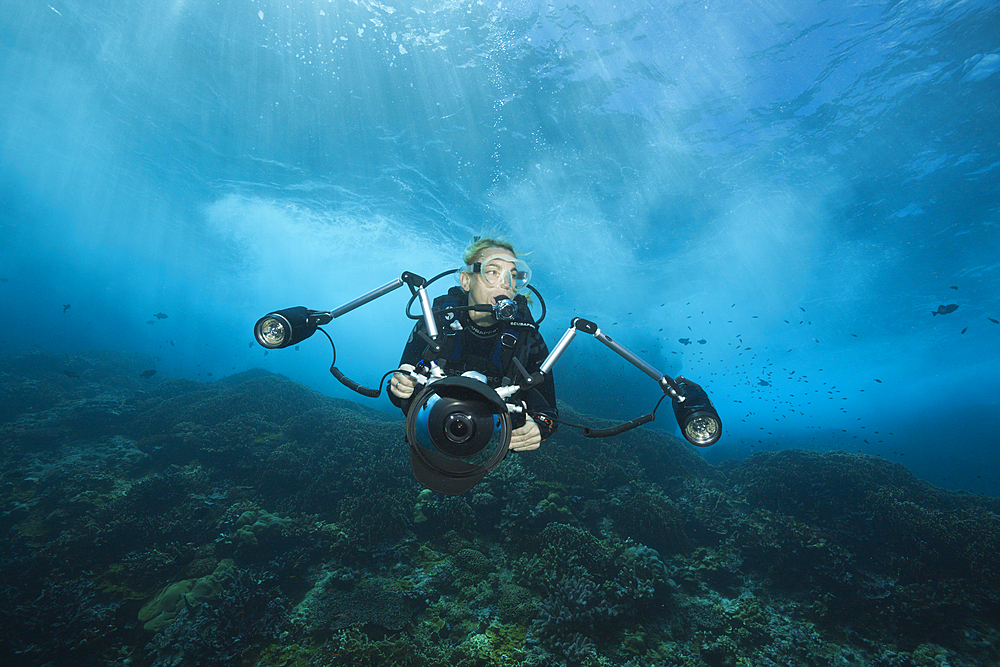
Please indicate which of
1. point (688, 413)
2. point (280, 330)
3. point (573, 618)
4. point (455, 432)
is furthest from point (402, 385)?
point (573, 618)

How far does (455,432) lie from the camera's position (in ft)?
5.71

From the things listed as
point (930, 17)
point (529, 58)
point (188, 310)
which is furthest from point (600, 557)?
point (188, 310)

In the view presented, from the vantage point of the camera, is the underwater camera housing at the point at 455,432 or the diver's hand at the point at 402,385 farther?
the diver's hand at the point at 402,385

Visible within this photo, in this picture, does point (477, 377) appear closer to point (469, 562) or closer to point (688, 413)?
point (688, 413)

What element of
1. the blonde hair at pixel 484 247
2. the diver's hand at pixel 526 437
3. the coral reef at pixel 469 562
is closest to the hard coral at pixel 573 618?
the coral reef at pixel 469 562

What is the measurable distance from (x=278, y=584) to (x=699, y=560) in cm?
751

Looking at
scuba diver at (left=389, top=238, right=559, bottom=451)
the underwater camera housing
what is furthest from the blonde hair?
the underwater camera housing

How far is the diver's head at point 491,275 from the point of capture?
3055mm

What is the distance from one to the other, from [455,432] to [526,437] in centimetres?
80

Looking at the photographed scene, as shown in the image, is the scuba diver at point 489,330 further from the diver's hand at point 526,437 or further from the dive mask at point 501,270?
the diver's hand at point 526,437

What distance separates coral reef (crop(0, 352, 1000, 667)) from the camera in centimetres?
433

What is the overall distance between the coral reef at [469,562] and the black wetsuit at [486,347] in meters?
3.62

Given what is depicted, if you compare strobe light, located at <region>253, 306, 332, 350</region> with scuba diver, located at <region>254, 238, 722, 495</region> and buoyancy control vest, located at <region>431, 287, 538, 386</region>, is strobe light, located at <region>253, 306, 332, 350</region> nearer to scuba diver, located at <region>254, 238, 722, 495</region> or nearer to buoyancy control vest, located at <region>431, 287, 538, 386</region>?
scuba diver, located at <region>254, 238, 722, 495</region>

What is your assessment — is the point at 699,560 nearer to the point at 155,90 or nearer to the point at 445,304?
the point at 445,304
